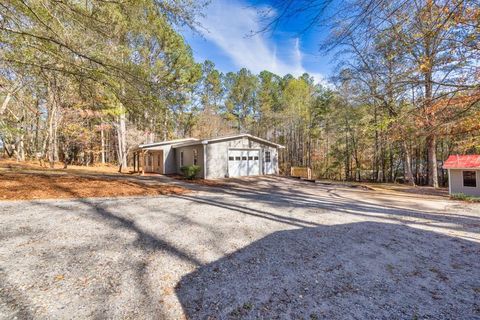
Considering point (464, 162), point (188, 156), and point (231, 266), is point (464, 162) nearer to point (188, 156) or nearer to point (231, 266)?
point (231, 266)

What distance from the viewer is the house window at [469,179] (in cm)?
965

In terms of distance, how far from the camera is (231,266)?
2.94m

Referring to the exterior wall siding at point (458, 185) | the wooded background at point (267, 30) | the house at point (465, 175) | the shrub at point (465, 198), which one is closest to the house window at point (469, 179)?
the house at point (465, 175)

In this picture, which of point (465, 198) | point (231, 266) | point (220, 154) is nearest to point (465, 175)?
point (465, 198)

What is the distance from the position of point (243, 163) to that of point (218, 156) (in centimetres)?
218

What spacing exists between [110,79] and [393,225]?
7794 mm

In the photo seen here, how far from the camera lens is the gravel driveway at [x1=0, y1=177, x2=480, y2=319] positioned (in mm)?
2111

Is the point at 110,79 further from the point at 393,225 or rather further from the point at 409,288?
the point at 393,225

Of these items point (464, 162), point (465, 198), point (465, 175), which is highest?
point (464, 162)

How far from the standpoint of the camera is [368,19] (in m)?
2.23

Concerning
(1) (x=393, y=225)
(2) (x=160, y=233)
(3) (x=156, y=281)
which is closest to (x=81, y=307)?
(3) (x=156, y=281)

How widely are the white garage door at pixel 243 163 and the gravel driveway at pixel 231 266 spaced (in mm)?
9936

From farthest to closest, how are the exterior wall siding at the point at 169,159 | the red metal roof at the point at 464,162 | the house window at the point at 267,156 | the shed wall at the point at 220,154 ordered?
the house window at the point at 267,156, the exterior wall siding at the point at 169,159, the shed wall at the point at 220,154, the red metal roof at the point at 464,162

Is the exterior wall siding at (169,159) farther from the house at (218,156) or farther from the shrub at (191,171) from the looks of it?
the shrub at (191,171)
